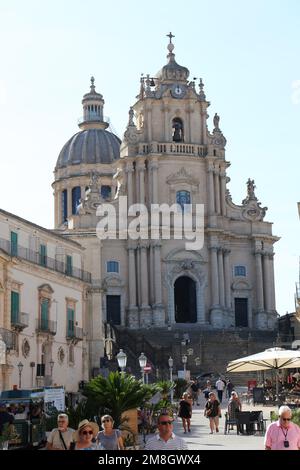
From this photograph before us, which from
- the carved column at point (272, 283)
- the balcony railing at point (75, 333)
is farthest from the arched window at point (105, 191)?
the balcony railing at point (75, 333)

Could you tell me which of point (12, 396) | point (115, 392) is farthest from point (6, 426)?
point (115, 392)

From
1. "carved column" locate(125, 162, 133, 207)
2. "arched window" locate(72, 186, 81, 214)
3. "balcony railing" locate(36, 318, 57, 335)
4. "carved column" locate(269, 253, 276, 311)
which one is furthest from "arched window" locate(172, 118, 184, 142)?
"balcony railing" locate(36, 318, 57, 335)

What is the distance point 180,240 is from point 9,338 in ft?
91.9

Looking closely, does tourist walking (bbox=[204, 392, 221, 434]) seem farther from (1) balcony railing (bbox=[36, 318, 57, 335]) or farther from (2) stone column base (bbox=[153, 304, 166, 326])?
(2) stone column base (bbox=[153, 304, 166, 326])

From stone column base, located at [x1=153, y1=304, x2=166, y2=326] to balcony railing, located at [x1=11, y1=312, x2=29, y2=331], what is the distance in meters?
22.9

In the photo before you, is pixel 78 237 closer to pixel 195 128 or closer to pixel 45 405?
pixel 195 128

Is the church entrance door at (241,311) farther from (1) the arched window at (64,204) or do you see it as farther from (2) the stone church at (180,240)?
(1) the arched window at (64,204)

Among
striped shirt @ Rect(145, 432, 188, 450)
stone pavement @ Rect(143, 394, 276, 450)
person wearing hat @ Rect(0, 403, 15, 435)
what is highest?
person wearing hat @ Rect(0, 403, 15, 435)

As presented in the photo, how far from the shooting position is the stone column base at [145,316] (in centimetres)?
6431

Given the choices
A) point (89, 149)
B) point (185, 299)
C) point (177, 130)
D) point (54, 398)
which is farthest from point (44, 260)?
point (89, 149)

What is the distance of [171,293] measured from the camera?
6588cm

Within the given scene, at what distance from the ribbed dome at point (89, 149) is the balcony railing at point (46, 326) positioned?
42234mm

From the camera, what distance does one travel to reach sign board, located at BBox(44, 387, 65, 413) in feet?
78.2

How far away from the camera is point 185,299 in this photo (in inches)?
2697
